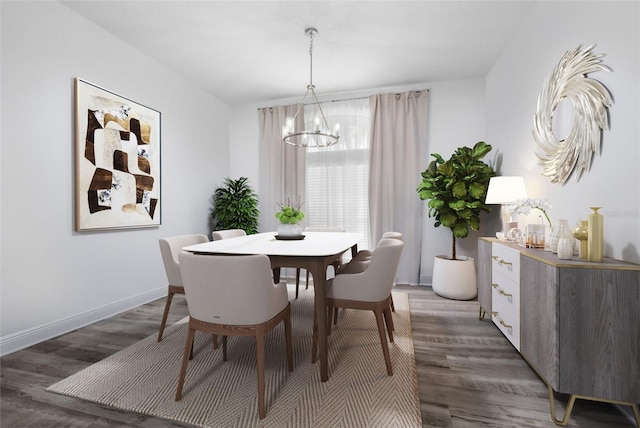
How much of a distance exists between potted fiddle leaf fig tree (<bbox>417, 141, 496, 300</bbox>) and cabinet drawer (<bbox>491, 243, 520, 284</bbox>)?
1072 millimetres

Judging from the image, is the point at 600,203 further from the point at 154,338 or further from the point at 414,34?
the point at 154,338

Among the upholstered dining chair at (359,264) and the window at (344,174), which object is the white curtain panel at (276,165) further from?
the upholstered dining chair at (359,264)

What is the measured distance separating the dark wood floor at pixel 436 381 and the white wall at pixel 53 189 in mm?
293

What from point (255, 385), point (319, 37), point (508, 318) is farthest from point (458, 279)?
point (319, 37)

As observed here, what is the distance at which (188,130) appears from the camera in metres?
4.15

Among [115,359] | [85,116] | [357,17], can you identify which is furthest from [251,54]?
[115,359]

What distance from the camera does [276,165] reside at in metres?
4.81

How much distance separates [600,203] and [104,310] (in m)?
4.17

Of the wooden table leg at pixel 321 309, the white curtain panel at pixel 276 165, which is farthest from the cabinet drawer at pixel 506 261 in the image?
the white curtain panel at pixel 276 165

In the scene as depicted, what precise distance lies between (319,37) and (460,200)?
7.88ft

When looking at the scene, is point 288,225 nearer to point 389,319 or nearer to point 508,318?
point 389,319

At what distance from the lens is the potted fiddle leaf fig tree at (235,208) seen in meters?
4.54

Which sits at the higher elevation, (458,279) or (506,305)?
(506,305)

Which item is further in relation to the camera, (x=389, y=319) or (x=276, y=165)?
(x=276, y=165)
